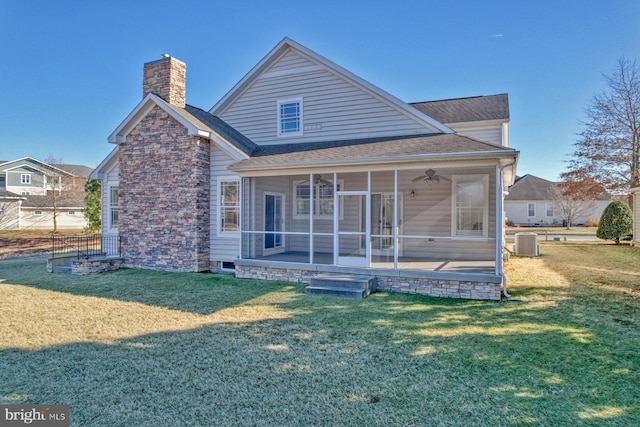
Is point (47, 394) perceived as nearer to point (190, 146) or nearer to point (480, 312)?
point (480, 312)

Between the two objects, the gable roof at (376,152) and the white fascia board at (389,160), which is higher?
the gable roof at (376,152)

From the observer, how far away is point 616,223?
68.7 feet

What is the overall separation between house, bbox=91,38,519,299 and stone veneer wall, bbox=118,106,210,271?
0.12ft

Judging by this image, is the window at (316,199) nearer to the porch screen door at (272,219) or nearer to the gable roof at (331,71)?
the porch screen door at (272,219)

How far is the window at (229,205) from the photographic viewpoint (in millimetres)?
11375

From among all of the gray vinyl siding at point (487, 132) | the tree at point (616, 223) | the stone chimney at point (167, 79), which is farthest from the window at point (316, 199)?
the tree at point (616, 223)

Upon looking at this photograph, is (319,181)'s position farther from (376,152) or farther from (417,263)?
(417,263)

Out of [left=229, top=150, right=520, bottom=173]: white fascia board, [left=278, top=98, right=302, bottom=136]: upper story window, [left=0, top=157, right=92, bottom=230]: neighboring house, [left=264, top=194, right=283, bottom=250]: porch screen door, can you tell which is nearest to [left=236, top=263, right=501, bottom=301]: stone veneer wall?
[left=264, top=194, right=283, bottom=250]: porch screen door

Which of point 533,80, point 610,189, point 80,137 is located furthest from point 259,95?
point 80,137

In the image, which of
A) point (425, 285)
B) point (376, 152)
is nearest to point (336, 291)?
point (425, 285)

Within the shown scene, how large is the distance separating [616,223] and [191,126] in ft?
77.0

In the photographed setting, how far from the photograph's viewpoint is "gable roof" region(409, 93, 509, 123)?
1333 cm

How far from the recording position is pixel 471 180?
11.1 meters

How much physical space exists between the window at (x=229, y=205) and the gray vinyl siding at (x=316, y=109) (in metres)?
2.70
